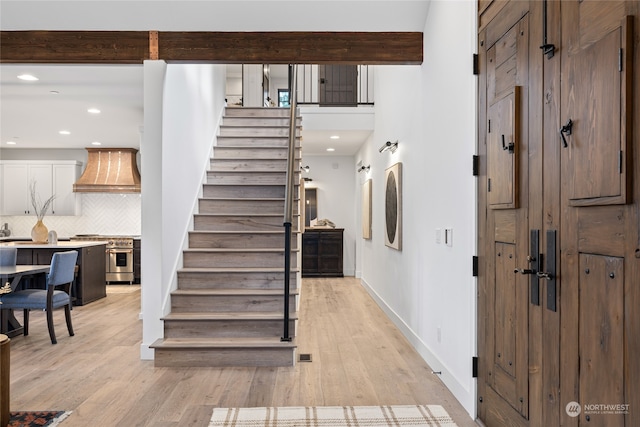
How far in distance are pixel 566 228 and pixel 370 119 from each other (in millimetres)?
5527

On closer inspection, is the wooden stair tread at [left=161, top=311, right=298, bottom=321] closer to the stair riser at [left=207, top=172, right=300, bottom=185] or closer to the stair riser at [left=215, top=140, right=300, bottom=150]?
the stair riser at [left=207, top=172, right=300, bottom=185]

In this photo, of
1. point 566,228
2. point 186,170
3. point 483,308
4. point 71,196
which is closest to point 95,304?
point 186,170

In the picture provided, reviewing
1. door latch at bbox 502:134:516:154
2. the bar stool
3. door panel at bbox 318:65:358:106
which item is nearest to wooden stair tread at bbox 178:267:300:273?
the bar stool

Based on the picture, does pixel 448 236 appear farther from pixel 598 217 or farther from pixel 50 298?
pixel 50 298

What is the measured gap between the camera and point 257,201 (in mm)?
5688

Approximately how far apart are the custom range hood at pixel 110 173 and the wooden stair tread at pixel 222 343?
227 inches

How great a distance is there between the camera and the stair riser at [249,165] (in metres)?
6.32

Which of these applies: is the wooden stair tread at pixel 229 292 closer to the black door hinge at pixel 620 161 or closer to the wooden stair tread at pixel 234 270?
the wooden stair tread at pixel 234 270

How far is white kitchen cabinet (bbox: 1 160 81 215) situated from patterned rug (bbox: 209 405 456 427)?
8096 mm

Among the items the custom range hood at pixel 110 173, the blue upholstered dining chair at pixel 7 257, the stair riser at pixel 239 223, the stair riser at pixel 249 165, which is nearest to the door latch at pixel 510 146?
the stair riser at pixel 239 223

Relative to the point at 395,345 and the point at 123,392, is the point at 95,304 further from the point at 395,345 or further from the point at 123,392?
the point at 395,345

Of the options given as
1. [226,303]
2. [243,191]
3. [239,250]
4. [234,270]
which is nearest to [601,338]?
[226,303]

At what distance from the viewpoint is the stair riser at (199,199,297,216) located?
5652mm

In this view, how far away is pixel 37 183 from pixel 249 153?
5.35 meters
